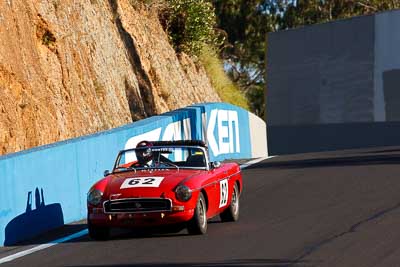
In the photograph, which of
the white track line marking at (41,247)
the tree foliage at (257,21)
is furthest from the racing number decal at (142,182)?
the tree foliage at (257,21)

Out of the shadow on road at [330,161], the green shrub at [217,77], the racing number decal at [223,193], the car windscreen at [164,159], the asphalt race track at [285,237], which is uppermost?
the green shrub at [217,77]

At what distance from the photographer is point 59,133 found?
2498 cm

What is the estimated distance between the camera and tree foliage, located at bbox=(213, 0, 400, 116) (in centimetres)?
8319

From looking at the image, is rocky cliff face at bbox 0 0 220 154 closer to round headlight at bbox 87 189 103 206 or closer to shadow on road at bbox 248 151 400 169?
shadow on road at bbox 248 151 400 169

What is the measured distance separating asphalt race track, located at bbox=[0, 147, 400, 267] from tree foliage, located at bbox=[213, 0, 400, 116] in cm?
6197

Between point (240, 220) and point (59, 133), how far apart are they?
30.8ft

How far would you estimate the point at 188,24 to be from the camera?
1608 inches

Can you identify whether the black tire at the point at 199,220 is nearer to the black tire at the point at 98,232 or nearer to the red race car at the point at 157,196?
the red race car at the point at 157,196

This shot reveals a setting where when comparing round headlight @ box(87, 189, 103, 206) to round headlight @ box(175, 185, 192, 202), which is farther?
round headlight @ box(87, 189, 103, 206)

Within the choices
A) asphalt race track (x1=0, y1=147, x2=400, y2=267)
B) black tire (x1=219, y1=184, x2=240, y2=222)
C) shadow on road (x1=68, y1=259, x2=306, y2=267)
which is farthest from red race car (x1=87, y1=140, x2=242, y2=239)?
shadow on road (x1=68, y1=259, x2=306, y2=267)

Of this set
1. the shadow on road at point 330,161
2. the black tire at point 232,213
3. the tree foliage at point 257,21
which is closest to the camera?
the black tire at point 232,213

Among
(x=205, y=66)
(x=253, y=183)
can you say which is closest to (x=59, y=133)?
(x=253, y=183)

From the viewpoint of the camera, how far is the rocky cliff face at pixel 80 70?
2364cm

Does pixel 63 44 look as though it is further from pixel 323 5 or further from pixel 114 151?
pixel 323 5
